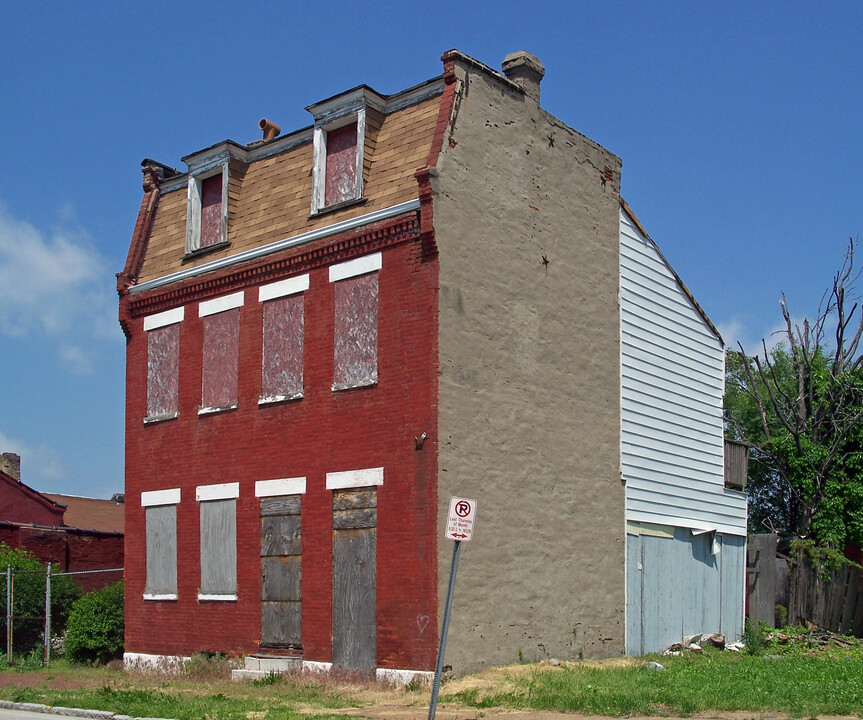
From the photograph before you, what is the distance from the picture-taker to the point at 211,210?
76.6 ft

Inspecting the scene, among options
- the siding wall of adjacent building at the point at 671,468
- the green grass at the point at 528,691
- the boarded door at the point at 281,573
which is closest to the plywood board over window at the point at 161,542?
the green grass at the point at 528,691

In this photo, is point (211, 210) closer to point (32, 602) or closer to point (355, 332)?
point (355, 332)

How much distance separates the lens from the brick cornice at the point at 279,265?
62.2ft

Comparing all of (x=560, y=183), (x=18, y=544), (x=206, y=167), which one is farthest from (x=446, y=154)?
(x=18, y=544)

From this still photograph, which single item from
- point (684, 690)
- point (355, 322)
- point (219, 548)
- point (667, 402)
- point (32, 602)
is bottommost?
point (32, 602)

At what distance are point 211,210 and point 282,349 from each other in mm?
4308

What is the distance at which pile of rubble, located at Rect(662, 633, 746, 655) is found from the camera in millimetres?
22780

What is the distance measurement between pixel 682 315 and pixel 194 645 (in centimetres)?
1296

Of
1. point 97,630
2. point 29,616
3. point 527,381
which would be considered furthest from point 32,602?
point 527,381

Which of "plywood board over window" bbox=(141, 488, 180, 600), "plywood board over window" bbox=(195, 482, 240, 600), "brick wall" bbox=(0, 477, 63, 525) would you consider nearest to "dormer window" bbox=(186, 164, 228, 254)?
"plywood board over window" bbox=(195, 482, 240, 600)

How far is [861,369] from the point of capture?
3456cm

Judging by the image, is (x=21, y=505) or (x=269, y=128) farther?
(x=21, y=505)

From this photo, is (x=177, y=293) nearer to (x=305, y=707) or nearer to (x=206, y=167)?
(x=206, y=167)

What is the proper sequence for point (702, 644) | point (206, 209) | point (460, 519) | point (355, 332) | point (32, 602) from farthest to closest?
point (32, 602) → point (702, 644) → point (206, 209) → point (355, 332) → point (460, 519)
